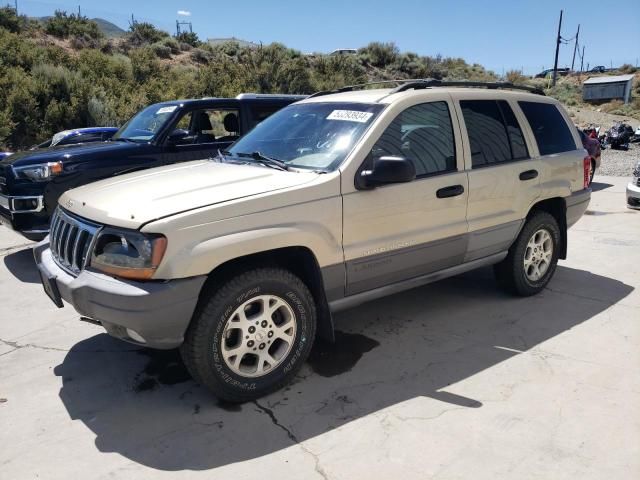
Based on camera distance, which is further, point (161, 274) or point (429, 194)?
point (429, 194)

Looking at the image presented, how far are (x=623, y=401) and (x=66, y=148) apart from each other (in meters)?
6.21

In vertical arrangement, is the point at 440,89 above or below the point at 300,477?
above

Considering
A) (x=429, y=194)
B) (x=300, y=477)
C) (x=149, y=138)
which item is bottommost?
(x=300, y=477)

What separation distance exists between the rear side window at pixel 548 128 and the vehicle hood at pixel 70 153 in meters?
4.36

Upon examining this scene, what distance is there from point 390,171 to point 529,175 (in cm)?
188

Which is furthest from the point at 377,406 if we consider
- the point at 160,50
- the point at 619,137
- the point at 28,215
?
the point at 160,50

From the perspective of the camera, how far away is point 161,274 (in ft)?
9.52

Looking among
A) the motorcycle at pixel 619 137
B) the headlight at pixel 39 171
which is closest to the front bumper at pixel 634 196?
the headlight at pixel 39 171

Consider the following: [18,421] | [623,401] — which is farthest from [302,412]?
[623,401]

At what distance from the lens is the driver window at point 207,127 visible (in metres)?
6.88

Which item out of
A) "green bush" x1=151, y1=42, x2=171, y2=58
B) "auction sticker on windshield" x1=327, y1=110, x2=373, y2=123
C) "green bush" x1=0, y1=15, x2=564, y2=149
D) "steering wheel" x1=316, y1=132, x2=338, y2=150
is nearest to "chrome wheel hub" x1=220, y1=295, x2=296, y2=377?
"steering wheel" x1=316, y1=132, x2=338, y2=150

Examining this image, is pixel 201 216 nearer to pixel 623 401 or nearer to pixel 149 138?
pixel 623 401

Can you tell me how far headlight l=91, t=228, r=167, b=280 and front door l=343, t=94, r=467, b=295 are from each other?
1231 millimetres

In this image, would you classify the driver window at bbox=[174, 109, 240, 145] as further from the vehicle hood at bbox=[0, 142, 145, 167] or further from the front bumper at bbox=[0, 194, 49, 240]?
the front bumper at bbox=[0, 194, 49, 240]
